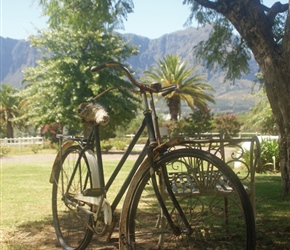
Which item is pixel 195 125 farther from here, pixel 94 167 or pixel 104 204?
pixel 104 204

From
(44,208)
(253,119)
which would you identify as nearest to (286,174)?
(44,208)

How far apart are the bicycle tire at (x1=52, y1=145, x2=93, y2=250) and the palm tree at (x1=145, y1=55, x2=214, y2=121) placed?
29.0 meters

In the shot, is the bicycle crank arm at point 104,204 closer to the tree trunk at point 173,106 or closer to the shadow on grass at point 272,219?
the shadow on grass at point 272,219

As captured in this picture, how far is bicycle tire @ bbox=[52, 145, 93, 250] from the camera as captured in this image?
3.50 m

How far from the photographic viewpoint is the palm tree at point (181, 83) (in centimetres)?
3409

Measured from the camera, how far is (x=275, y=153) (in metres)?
11.6

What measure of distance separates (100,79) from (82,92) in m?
1.26

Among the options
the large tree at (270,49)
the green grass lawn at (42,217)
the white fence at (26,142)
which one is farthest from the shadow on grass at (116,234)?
the white fence at (26,142)

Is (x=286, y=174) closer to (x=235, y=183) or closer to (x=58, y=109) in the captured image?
(x=235, y=183)

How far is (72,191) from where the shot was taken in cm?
383

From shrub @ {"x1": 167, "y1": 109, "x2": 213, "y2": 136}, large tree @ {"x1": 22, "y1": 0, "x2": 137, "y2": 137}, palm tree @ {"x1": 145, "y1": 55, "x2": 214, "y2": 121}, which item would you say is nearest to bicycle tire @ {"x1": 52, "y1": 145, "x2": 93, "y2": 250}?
large tree @ {"x1": 22, "y1": 0, "x2": 137, "y2": 137}

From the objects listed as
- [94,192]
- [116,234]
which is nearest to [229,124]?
[116,234]

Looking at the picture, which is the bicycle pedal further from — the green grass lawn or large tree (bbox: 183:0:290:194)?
large tree (bbox: 183:0:290:194)

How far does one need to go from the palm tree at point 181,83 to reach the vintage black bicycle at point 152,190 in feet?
95.8
